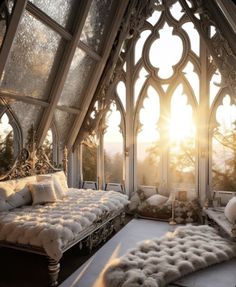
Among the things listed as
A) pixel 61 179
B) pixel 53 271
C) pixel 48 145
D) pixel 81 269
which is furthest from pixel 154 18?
pixel 53 271

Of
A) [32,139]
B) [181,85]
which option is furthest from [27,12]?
[181,85]

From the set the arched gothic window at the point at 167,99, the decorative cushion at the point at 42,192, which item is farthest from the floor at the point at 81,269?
the arched gothic window at the point at 167,99

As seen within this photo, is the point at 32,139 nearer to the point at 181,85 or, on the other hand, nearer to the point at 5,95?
the point at 5,95

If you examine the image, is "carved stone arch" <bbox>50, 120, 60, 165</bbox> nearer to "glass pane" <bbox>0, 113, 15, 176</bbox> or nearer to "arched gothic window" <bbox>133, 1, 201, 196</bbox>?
"glass pane" <bbox>0, 113, 15, 176</bbox>

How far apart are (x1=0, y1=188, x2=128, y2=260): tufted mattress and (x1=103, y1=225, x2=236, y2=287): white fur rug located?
1.85 feet

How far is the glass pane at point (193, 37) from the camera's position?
458 centimetres

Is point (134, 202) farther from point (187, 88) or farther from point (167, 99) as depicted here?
point (187, 88)

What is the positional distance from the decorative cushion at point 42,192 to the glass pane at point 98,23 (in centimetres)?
235

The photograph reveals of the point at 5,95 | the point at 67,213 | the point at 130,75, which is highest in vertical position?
the point at 130,75

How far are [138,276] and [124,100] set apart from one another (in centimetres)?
361

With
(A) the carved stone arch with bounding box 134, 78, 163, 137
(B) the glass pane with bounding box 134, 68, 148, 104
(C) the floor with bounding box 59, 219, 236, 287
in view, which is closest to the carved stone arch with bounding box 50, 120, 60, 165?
(A) the carved stone arch with bounding box 134, 78, 163, 137

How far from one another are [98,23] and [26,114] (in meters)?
1.90

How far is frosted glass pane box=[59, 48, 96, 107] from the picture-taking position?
4195 mm

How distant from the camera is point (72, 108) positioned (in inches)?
187
